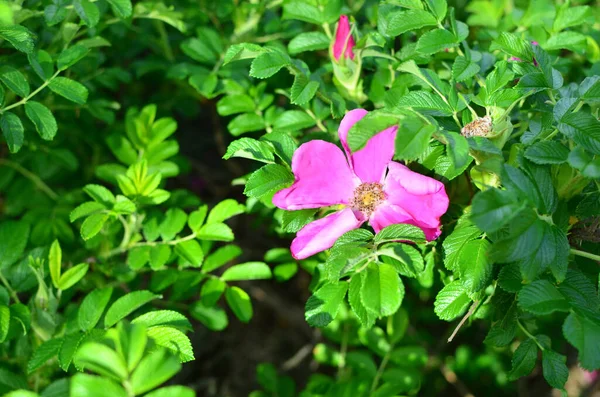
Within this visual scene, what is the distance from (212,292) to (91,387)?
2.22 feet

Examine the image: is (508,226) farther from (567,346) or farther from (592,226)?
(567,346)

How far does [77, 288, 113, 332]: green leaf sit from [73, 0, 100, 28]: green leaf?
629 mm

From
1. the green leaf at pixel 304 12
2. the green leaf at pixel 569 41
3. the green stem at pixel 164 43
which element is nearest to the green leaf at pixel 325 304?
the green leaf at pixel 304 12

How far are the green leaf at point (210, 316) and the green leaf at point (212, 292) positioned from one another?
10cm

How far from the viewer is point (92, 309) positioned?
1371mm

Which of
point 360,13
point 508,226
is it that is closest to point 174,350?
point 508,226

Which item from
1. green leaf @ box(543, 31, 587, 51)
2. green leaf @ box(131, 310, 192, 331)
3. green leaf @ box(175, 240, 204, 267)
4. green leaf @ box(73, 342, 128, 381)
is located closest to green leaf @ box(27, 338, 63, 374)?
green leaf @ box(131, 310, 192, 331)

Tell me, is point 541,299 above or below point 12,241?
above

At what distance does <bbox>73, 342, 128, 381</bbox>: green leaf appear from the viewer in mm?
896

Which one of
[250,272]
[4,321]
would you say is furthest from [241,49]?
[4,321]

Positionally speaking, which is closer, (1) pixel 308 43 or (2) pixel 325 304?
(2) pixel 325 304

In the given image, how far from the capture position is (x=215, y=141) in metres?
2.86

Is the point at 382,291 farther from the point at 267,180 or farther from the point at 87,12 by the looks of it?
the point at 87,12

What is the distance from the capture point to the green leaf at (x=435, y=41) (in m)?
1.31
